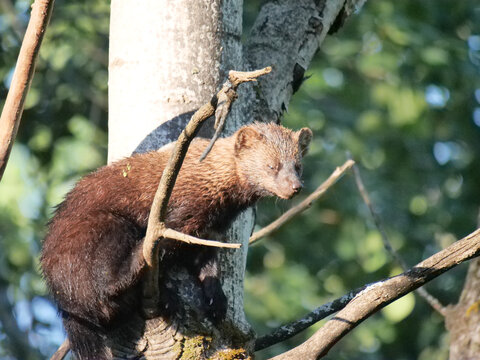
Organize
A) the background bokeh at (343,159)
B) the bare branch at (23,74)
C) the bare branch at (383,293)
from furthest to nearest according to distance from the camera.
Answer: the background bokeh at (343,159) → the bare branch at (23,74) → the bare branch at (383,293)

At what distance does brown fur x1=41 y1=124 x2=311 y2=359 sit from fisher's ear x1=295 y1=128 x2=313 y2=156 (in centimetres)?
2

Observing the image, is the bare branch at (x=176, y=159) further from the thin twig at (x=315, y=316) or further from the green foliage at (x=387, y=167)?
the green foliage at (x=387, y=167)

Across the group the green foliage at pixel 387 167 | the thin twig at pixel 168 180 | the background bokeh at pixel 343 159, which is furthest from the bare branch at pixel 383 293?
the green foliage at pixel 387 167

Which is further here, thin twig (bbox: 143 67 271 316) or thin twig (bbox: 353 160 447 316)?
thin twig (bbox: 353 160 447 316)

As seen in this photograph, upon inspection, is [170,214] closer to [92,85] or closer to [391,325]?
[92,85]

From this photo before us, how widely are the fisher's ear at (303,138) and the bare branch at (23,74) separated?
6.88ft

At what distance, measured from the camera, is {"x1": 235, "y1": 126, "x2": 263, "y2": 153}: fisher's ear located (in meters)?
4.75

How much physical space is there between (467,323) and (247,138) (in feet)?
6.71

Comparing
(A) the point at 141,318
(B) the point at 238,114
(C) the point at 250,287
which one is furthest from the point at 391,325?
(A) the point at 141,318

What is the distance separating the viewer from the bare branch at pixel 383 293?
131 inches

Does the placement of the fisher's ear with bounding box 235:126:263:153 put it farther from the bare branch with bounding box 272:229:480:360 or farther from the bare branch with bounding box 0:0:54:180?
the bare branch with bounding box 272:229:480:360

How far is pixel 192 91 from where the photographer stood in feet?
14.6

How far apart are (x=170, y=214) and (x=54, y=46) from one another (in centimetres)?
645

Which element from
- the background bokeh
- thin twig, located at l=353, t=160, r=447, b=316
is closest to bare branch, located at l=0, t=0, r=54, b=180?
thin twig, located at l=353, t=160, r=447, b=316
